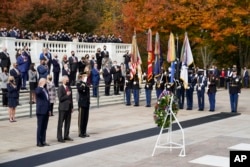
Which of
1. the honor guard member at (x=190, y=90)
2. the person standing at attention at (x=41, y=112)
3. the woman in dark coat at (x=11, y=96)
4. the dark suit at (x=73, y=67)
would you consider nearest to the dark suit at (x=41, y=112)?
the person standing at attention at (x=41, y=112)

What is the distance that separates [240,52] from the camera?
39812mm

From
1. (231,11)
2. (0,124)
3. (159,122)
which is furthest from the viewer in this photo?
(231,11)

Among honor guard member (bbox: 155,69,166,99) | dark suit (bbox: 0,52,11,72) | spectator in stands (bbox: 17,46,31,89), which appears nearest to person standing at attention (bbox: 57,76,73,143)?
honor guard member (bbox: 155,69,166,99)

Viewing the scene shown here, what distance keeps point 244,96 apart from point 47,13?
17921 mm

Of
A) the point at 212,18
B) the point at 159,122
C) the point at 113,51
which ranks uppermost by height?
the point at 212,18

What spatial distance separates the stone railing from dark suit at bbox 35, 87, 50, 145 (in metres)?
12.6

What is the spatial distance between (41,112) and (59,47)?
53.7 feet

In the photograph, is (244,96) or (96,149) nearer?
(96,149)

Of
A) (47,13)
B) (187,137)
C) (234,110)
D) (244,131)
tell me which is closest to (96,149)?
(187,137)

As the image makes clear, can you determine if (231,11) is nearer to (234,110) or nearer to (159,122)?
(234,110)

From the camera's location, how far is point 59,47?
2884cm

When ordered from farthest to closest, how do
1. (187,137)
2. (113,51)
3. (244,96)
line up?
(113,51), (244,96), (187,137)

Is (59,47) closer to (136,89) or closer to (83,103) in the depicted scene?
(136,89)

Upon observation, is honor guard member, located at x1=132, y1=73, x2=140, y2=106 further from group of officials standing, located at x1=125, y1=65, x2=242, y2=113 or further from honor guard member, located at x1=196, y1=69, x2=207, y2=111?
honor guard member, located at x1=196, y1=69, x2=207, y2=111
